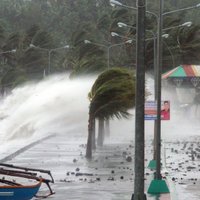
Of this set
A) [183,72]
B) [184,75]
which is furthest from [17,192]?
[183,72]

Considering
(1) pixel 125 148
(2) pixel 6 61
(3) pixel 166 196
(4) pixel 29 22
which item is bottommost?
(3) pixel 166 196

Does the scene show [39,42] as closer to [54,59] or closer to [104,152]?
[54,59]

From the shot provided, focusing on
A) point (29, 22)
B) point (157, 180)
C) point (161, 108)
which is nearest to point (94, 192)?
point (157, 180)

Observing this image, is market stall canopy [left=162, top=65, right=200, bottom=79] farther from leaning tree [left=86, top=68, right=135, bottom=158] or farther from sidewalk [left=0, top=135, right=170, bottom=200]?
leaning tree [left=86, top=68, right=135, bottom=158]

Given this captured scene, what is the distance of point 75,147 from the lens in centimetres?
3744

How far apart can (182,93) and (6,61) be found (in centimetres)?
4111

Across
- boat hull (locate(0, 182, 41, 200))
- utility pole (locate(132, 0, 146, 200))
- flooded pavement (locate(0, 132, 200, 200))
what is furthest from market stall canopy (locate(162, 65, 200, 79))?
utility pole (locate(132, 0, 146, 200))

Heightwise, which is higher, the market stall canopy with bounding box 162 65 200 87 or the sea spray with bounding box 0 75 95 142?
the market stall canopy with bounding box 162 65 200 87

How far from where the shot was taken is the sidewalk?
→ 18.9 meters

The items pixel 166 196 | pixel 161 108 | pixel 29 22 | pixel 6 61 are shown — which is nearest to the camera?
pixel 166 196

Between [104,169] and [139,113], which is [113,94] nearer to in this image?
[104,169]

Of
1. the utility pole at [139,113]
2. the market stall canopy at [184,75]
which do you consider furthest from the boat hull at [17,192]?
the market stall canopy at [184,75]

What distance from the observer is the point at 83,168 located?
1022 inches

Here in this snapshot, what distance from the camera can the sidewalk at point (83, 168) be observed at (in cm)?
1888
